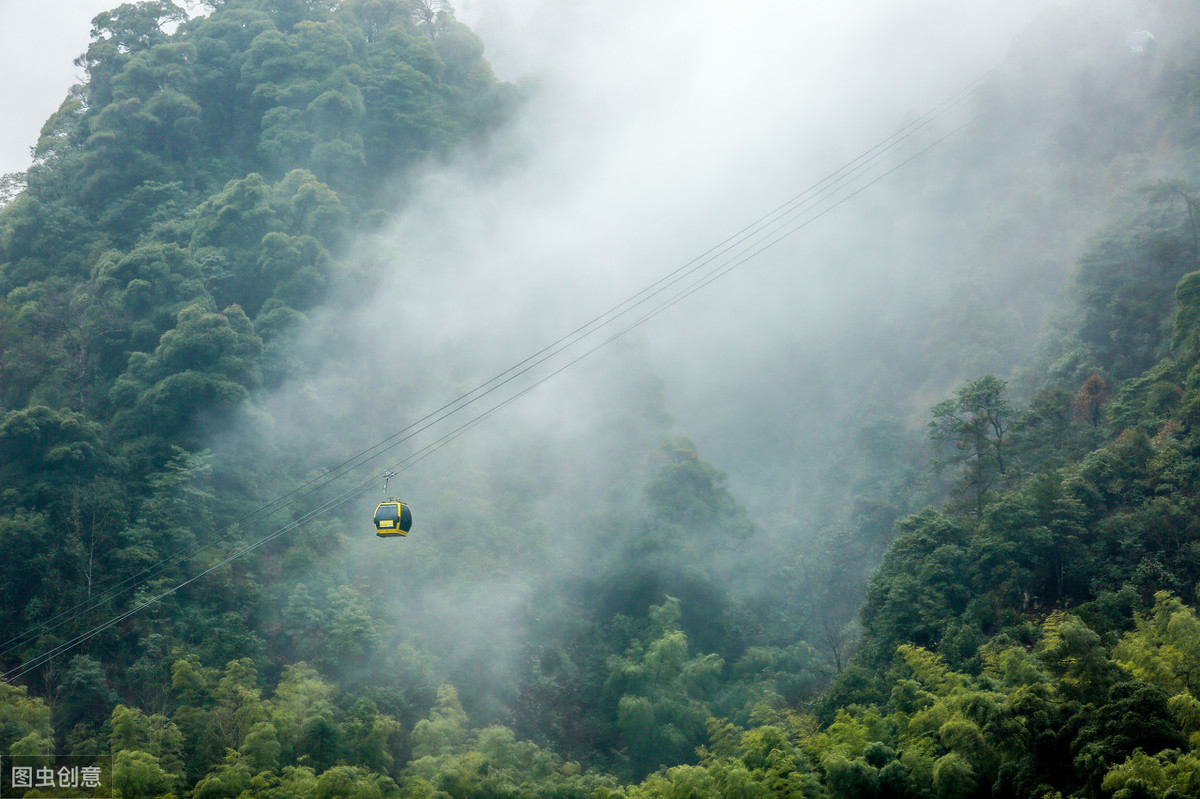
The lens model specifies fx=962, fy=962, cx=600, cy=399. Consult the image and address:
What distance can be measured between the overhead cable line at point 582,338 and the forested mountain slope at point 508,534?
0.26 meters

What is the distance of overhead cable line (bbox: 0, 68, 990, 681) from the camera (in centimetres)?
2033

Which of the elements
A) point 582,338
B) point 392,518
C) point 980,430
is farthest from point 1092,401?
point 392,518

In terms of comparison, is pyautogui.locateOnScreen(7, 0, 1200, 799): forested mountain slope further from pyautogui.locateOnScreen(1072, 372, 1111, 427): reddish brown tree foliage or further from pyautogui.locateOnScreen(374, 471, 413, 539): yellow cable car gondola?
pyautogui.locateOnScreen(374, 471, 413, 539): yellow cable car gondola

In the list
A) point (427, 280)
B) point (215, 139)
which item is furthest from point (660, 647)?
point (215, 139)

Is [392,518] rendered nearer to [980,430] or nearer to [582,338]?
[980,430]

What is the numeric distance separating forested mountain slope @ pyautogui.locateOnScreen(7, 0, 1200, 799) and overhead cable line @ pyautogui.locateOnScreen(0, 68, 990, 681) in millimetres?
262

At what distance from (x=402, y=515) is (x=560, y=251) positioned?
24.1 metres

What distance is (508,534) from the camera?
26500 millimetres

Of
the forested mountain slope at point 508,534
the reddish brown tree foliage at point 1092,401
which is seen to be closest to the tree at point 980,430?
the forested mountain slope at point 508,534

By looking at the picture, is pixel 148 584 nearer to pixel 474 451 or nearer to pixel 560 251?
pixel 474 451

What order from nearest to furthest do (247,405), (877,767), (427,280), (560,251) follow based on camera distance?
(877,767)
(247,405)
(427,280)
(560,251)

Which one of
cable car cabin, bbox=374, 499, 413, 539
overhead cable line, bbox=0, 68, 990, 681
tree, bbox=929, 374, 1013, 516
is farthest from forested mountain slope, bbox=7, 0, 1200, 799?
cable car cabin, bbox=374, 499, 413, 539

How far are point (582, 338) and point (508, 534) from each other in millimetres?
10619

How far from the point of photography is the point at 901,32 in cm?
4647
